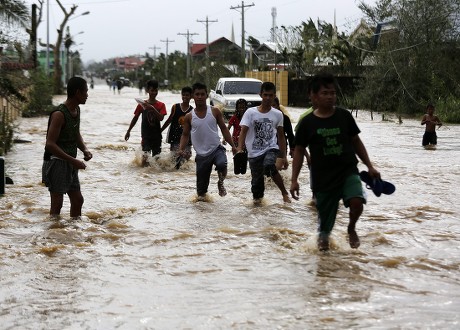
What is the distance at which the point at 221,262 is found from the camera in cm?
750

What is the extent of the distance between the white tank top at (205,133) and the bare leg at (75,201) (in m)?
2.21

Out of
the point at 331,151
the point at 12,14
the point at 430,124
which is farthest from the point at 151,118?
the point at 430,124

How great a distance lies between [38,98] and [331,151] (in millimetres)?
31026

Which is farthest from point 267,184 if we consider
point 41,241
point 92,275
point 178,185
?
point 92,275

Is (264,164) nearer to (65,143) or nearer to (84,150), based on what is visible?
(84,150)

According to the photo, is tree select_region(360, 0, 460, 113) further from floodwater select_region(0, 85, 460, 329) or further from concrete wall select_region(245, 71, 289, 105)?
floodwater select_region(0, 85, 460, 329)

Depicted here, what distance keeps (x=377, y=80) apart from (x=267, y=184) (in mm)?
25010

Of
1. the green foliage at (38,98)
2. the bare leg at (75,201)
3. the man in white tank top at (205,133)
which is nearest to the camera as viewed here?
the bare leg at (75,201)

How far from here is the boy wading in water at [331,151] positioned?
685 cm

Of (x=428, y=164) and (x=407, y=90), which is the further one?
(x=407, y=90)

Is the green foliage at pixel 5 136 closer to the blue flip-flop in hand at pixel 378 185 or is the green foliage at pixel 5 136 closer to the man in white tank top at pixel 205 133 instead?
the man in white tank top at pixel 205 133

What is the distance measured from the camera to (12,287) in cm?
656

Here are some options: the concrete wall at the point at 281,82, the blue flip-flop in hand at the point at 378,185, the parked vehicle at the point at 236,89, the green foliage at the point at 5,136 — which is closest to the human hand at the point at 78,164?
the blue flip-flop in hand at the point at 378,185

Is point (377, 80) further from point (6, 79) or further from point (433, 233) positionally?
point (433, 233)
